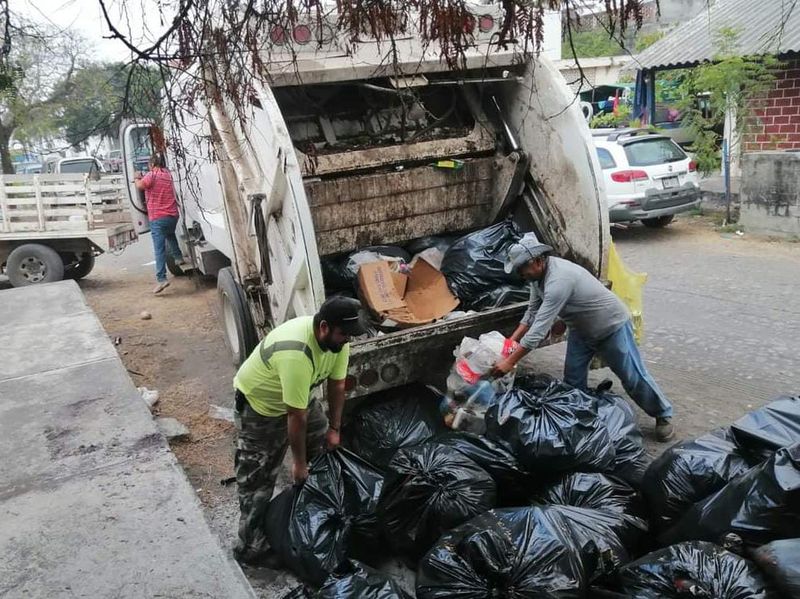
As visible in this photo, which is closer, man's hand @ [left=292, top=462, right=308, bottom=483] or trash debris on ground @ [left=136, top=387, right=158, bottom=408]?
man's hand @ [left=292, top=462, right=308, bottom=483]

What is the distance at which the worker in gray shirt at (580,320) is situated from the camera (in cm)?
351

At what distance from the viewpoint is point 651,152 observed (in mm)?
9273

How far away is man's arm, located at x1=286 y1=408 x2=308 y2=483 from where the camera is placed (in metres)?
2.65

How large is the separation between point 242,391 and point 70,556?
864mm

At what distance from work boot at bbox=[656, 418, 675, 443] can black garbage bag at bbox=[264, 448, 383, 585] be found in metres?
1.73

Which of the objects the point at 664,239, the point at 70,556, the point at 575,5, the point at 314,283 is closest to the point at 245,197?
the point at 314,283

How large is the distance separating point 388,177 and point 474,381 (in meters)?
1.56

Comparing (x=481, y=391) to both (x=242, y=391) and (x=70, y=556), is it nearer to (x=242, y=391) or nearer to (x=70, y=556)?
(x=242, y=391)

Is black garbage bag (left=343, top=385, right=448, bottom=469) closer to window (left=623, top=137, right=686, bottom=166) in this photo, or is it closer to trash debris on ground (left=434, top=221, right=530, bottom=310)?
trash debris on ground (left=434, top=221, right=530, bottom=310)

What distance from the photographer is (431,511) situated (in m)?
2.70

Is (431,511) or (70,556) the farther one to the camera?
(431,511)

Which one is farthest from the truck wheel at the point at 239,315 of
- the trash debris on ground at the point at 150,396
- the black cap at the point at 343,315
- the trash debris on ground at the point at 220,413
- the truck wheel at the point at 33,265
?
the truck wheel at the point at 33,265

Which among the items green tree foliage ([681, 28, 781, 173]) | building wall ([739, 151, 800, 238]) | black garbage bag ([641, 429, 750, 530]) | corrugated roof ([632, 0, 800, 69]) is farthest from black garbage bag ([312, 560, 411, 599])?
corrugated roof ([632, 0, 800, 69])

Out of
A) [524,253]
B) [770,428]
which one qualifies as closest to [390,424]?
[524,253]
